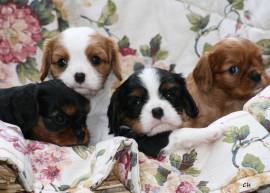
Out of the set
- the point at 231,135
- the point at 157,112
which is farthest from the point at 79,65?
the point at 231,135

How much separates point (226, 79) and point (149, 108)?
559 mm

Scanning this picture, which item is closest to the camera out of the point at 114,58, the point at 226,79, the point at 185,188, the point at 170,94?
the point at 185,188

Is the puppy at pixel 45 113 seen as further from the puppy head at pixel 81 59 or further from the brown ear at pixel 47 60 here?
the brown ear at pixel 47 60

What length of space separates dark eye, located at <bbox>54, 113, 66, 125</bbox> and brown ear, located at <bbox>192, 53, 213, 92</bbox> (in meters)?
0.78

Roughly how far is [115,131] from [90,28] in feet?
2.24

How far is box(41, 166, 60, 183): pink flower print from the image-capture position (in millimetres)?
1998

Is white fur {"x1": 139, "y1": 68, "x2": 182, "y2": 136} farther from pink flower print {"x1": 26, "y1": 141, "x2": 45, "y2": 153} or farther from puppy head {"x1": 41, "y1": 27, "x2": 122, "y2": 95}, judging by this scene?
pink flower print {"x1": 26, "y1": 141, "x2": 45, "y2": 153}

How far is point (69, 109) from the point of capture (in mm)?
2281

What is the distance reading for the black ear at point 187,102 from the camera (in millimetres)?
2445

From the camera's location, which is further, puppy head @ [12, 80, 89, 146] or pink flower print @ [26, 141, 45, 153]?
puppy head @ [12, 80, 89, 146]

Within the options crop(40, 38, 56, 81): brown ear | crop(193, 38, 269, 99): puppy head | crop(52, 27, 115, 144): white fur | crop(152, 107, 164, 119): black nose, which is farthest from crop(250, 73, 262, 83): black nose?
crop(40, 38, 56, 81): brown ear

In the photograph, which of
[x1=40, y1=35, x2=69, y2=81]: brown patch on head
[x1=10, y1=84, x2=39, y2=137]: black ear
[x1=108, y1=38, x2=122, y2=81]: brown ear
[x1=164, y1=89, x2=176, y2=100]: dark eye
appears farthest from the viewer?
[x1=108, y1=38, x2=122, y2=81]: brown ear

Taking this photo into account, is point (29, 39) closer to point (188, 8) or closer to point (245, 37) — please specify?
point (188, 8)

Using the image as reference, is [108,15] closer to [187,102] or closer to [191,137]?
[187,102]
